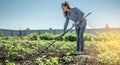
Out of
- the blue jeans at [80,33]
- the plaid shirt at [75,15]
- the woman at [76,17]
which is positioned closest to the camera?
the woman at [76,17]

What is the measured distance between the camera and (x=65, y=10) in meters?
11.7

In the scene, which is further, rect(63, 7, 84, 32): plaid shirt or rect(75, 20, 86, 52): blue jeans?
rect(75, 20, 86, 52): blue jeans

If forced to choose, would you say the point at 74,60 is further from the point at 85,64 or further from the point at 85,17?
the point at 85,17

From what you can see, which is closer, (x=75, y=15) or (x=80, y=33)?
(x=75, y=15)

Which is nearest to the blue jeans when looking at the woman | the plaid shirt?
the woman

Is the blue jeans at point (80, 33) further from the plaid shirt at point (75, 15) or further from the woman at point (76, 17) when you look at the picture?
the plaid shirt at point (75, 15)

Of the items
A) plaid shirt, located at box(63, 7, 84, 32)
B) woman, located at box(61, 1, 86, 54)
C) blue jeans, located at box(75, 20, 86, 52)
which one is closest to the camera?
woman, located at box(61, 1, 86, 54)

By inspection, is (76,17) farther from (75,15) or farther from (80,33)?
(80,33)

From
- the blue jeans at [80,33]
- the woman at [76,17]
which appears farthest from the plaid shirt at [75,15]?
the blue jeans at [80,33]

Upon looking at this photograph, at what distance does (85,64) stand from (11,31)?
2351 centimetres

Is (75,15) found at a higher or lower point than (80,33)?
higher

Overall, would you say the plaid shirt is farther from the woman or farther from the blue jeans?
the blue jeans

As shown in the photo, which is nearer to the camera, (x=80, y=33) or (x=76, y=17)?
(x=76, y=17)

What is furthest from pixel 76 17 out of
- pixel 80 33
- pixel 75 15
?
pixel 80 33
